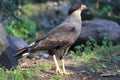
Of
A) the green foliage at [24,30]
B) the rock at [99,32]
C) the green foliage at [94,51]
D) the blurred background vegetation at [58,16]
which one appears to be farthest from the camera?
the green foliage at [24,30]

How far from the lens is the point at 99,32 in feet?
42.0

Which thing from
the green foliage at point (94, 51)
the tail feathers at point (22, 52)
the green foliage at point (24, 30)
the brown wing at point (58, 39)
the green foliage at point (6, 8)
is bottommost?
the green foliage at point (24, 30)

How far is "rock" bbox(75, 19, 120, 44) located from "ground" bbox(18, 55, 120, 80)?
2.41 metres

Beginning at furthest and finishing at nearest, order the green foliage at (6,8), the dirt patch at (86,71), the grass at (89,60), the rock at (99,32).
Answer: the rock at (99,32) < the green foliage at (6,8) < the dirt patch at (86,71) < the grass at (89,60)

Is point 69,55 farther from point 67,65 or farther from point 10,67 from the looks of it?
point 10,67

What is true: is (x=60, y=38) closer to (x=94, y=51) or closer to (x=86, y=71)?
(x=86, y=71)

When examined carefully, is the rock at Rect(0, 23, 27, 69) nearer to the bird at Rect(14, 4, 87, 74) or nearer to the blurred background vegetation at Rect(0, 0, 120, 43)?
the bird at Rect(14, 4, 87, 74)

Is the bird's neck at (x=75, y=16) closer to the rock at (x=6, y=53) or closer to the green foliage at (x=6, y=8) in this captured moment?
the rock at (x=6, y=53)

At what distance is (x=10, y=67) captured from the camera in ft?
30.2

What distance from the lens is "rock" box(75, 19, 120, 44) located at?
41.7ft

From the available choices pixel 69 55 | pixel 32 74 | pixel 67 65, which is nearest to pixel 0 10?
pixel 69 55

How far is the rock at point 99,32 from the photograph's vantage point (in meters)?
12.7

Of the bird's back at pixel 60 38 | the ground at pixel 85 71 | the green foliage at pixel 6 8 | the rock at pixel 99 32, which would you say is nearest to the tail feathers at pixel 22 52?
the bird's back at pixel 60 38

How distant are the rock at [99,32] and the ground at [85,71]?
2.41 metres
